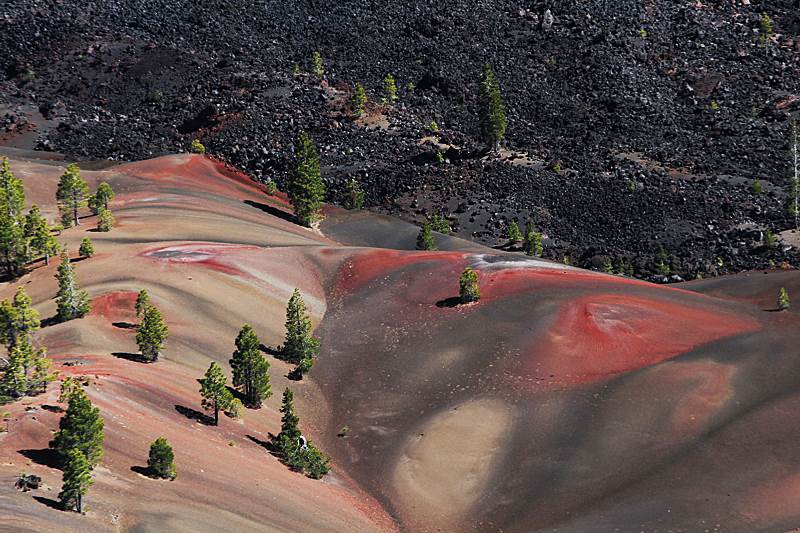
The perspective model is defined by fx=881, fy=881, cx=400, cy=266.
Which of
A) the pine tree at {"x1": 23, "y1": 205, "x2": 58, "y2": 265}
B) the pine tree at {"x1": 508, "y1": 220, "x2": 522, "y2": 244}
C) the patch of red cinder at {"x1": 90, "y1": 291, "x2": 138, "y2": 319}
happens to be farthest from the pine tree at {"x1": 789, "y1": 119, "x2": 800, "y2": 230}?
the pine tree at {"x1": 23, "y1": 205, "x2": 58, "y2": 265}

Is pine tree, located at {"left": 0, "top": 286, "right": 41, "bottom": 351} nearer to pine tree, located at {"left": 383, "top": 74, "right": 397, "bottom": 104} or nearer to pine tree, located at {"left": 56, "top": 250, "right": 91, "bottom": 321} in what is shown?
pine tree, located at {"left": 56, "top": 250, "right": 91, "bottom": 321}

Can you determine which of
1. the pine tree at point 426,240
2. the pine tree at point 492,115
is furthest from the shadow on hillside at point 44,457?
the pine tree at point 492,115

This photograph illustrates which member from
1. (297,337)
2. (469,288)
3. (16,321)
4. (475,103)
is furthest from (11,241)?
(475,103)

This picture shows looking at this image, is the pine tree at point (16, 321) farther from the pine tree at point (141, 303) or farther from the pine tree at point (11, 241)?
the pine tree at point (11, 241)

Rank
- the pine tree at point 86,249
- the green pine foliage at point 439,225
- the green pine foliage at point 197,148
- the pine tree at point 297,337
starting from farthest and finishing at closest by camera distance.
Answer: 1. the green pine foliage at point 197,148
2. the green pine foliage at point 439,225
3. the pine tree at point 86,249
4. the pine tree at point 297,337

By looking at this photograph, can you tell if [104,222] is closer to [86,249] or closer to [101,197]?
[101,197]
